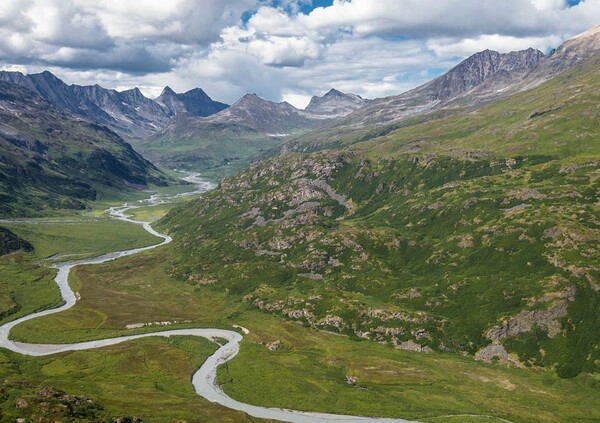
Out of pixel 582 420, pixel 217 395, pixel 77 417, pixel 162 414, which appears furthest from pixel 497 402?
pixel 77 417

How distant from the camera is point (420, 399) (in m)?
172

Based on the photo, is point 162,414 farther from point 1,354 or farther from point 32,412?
point 1,354

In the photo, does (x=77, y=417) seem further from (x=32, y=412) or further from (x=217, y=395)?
(x=217, y=395)

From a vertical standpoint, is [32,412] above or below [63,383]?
above

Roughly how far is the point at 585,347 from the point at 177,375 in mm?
Answer: 148539

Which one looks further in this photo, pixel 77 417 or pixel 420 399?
pixel 420 399

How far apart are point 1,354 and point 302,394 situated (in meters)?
114

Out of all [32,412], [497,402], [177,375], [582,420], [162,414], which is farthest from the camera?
[177,375]

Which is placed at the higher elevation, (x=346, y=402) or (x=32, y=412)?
(x=32, y=412)

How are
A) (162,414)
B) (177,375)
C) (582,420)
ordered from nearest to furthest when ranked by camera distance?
(162,414)
(582,420)
(177,375)

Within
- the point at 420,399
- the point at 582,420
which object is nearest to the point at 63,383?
the point at 420,399

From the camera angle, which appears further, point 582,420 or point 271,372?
point 271,372

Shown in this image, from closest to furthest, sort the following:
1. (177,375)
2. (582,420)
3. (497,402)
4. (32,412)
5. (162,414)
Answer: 1. (32,412)
2. (162,414)
3. (582,420)
4. (497,402)
5. (177,375)

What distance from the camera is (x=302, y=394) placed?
17650cm
